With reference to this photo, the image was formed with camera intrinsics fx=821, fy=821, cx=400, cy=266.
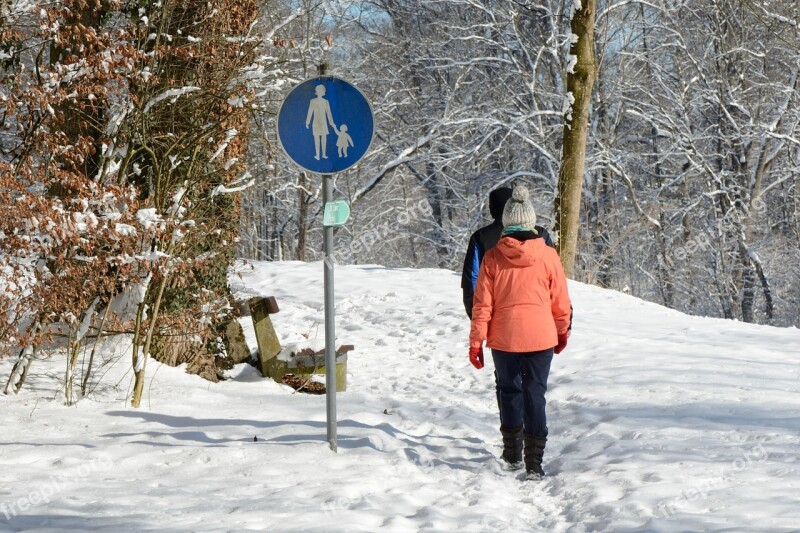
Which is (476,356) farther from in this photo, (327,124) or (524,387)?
(327,124)

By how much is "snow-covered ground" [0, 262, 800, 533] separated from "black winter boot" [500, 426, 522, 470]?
0.11 m

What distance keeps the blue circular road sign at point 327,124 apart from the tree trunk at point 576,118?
814 cm

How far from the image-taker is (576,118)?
12859 millimetres

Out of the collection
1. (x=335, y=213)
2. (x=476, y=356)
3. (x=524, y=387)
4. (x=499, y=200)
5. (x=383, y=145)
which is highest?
(x=383, y=145)

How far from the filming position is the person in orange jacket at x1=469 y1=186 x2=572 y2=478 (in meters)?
5.39

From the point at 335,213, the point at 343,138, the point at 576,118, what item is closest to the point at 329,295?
the point at 335,213

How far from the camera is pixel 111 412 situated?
641 centimetres

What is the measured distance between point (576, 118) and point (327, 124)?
8.48m

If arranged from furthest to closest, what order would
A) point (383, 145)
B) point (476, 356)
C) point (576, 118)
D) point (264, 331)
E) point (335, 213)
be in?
point (383, 145)
point (576, 118)
point (264, 331)
point (476, 356)
point (335, 213)

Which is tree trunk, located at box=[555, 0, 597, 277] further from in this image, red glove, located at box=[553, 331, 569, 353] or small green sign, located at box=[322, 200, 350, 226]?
small green sign, located at box=[322, 200, 350, 226]

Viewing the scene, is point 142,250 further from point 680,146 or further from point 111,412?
point 680,146

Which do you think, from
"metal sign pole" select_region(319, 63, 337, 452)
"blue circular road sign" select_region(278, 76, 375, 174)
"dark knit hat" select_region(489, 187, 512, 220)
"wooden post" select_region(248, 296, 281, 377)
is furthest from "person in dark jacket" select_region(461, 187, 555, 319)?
"wooden post" select_region(248, 296, 281, 377)

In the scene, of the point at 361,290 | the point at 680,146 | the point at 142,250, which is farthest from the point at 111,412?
the point at 680,146

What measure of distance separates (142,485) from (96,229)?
1929mm
